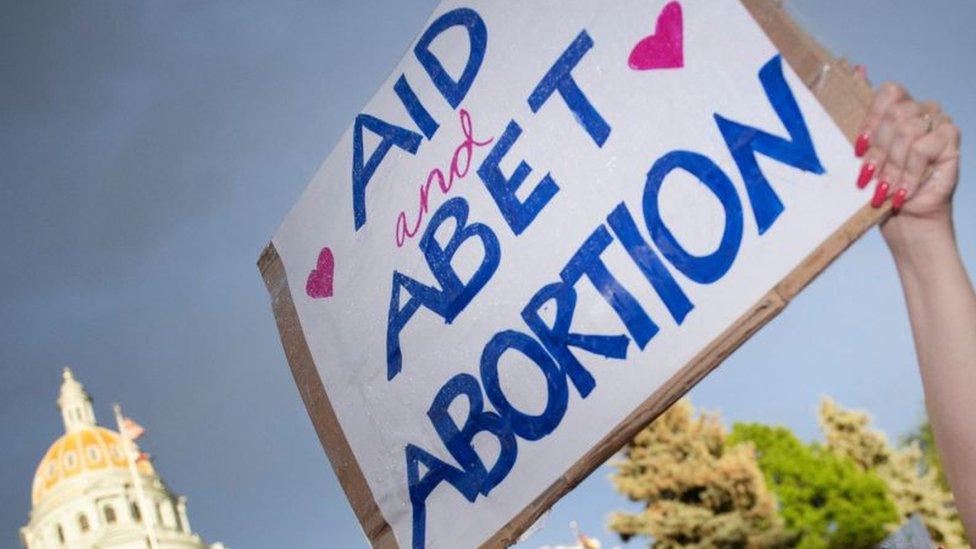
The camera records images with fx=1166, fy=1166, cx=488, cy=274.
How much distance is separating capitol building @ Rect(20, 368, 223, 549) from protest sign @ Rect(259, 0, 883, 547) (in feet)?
216

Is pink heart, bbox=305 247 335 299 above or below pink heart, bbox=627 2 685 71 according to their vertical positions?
above

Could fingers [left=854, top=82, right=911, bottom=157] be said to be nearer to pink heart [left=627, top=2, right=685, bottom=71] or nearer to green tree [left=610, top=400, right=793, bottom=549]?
pink heart [left=627, top=2, right=685, bottom=71]

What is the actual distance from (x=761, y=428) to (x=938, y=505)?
20.7 ft

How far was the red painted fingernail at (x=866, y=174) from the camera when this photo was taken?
1.76 meters

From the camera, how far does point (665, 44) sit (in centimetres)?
201

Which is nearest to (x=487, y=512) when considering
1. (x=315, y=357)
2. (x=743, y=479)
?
(x=315, y=357)

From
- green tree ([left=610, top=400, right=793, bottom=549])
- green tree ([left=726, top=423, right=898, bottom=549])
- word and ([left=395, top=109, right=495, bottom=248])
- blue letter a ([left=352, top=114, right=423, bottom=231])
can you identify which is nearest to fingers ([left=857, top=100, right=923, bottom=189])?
word and ([left=395, top=109, right=495, bottom=248])

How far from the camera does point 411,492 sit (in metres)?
2.51

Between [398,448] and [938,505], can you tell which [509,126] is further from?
[938,505]

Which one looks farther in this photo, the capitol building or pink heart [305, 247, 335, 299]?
the capitol building

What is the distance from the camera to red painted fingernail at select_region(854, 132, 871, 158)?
1755 mm

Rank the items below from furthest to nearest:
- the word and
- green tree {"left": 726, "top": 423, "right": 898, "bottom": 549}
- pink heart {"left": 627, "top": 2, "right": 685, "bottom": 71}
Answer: green tree {"left": 726, "top": 423, "right": 898, "bottom": 549}, the word and, pink heart {"left": 627, "top": 2, "right": 685, "bottom": 71}

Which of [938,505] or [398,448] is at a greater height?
[938,505]

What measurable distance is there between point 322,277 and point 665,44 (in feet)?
3.62
